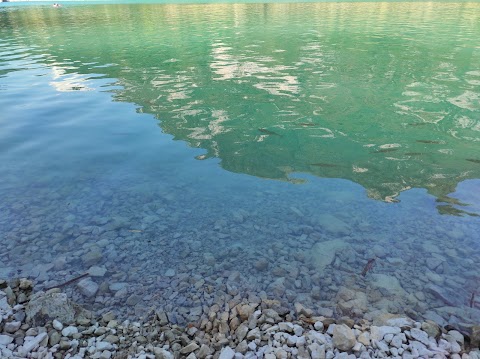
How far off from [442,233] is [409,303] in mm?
2231

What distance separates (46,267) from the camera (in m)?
6.57

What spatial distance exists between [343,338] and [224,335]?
5.08ft

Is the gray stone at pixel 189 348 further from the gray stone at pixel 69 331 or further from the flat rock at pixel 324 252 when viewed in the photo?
the flat rock at pixel 324 252

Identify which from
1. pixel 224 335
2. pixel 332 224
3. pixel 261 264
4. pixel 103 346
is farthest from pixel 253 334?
pixel 332 224

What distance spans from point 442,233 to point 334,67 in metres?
17.3

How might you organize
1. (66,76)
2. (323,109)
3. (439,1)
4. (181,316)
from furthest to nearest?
(439,1) < (66,76) < (323,109) < (181,316)

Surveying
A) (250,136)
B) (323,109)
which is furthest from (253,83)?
(250,136)

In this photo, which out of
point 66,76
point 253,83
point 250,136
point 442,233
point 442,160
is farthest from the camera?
point 66,76

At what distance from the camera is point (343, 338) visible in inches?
183

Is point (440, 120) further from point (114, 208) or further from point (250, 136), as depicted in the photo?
point (114, 208)

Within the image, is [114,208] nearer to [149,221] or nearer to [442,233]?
[149,221]

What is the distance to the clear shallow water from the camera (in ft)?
20.2

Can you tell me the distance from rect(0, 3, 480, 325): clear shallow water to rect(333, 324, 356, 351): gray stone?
0.74m

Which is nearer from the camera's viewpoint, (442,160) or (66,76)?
(442,160)
